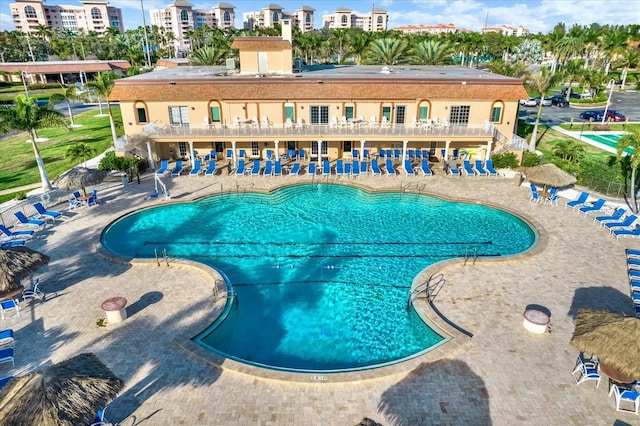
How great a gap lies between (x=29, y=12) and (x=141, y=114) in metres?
183

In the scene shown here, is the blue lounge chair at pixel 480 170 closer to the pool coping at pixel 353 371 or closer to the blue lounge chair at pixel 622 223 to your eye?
the pool coping at pixel 353 371

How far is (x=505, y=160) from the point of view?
28.1 m

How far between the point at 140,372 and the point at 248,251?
806 centimetres

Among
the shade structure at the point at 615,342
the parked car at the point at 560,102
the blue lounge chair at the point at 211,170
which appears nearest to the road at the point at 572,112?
the parked car at the point at 560,102

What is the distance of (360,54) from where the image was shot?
67.0m

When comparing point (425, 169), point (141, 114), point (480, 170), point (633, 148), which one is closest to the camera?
point (633, 148)

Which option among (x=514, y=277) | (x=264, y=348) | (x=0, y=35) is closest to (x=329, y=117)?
(x=514, y=277)

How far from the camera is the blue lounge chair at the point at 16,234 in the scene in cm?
1941

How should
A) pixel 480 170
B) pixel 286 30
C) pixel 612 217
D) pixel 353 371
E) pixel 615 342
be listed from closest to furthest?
pixel 615 342
pixel 353 371
pixel 612 217
pixel 480 170
pixel 286 30

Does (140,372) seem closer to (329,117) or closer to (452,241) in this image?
(452,241)

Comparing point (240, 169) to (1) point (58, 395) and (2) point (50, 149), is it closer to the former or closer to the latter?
(2) point (50, 149)

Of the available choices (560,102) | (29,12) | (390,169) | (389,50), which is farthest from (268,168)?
(29,12)

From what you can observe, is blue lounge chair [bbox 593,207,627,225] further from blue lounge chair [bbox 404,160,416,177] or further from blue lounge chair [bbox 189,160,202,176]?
blue lounge chair [bbox 189,160,202,176]

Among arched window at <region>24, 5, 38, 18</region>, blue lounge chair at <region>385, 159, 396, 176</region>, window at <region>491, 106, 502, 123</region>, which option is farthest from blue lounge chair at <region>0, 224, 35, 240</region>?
arched window at <region>24, 5, 38, 18</region>
